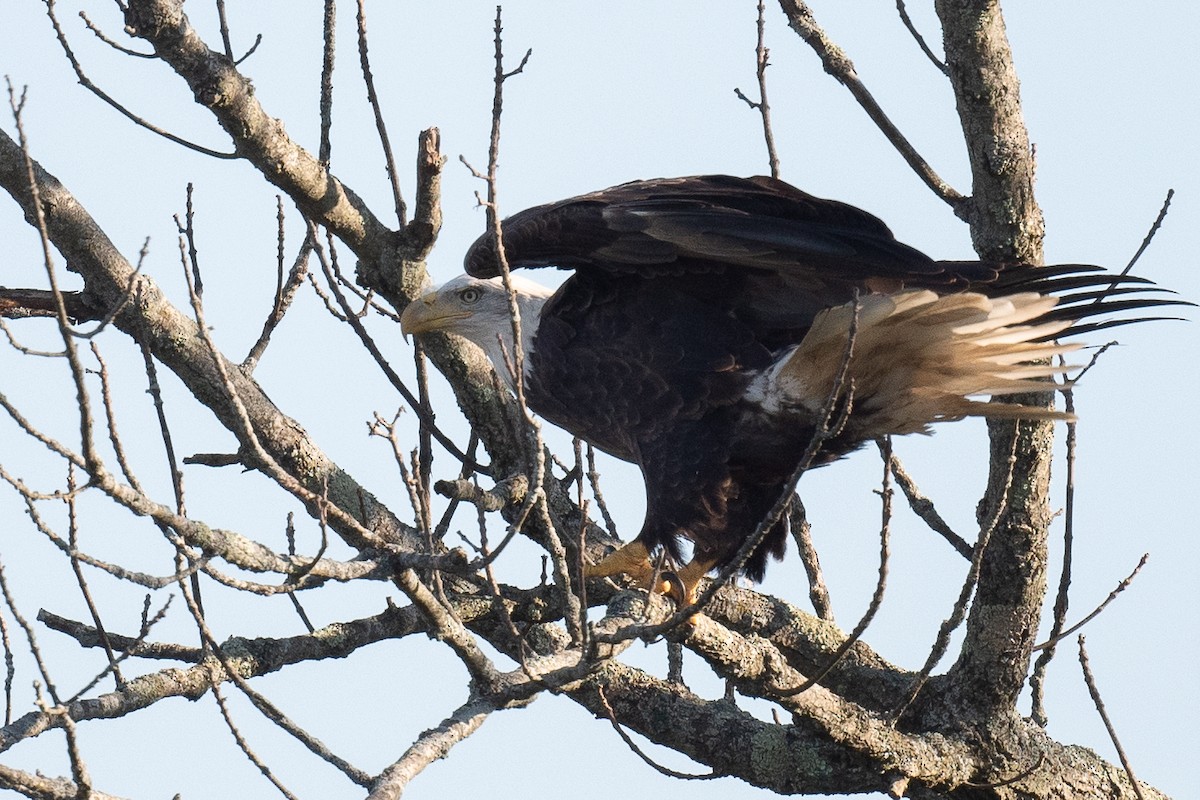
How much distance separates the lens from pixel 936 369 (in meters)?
3.62

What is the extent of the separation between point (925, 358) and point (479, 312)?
1535mm

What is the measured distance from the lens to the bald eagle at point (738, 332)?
350cm

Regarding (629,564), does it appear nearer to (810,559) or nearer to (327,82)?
(810,559)

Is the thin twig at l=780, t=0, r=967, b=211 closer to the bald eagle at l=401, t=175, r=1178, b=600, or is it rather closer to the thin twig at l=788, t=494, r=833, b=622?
the bald eagle at l=401, t=175, r=1178, b=600

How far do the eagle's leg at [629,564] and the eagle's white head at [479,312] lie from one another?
0.63 meters

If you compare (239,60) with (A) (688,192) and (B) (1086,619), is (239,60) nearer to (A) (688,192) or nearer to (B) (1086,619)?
(A) (688,192)

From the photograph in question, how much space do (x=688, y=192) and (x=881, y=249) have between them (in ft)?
1.75

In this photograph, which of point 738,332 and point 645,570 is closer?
point 738,332

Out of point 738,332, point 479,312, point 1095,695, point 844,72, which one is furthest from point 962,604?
point 479,312

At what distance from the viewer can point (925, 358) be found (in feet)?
11.8

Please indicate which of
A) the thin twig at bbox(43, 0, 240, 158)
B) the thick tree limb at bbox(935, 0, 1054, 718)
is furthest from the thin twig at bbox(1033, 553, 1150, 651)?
the thin twig at bbox(43, 0, 240, 158)

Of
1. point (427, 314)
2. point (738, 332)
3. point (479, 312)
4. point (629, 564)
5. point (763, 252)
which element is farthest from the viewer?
point (479, 312)

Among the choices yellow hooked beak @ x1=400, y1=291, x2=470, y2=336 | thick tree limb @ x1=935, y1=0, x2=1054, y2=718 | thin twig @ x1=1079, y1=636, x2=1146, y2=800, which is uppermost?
yellow hooked beak @ x1=400, y1=291, x2=470, y2=336

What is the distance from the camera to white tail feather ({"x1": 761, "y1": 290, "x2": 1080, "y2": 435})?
343 centimetres
